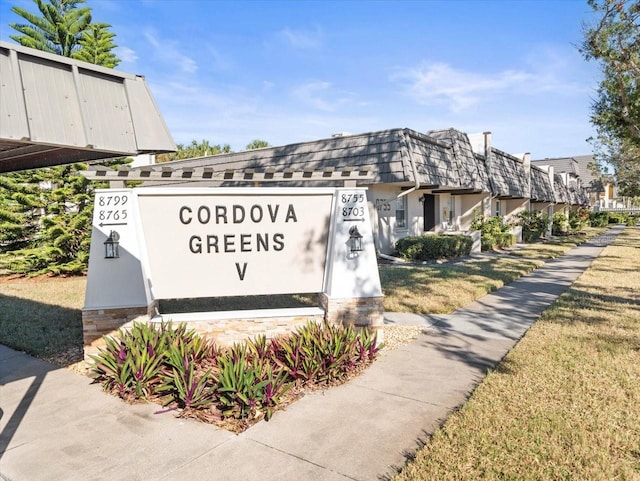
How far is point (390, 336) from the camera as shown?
672cm

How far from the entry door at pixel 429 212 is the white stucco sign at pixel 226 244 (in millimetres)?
14649

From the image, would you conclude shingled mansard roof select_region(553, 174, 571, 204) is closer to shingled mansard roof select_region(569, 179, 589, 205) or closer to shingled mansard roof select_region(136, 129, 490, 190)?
shingled mansard roof select_region(569, 179, 589, 205)

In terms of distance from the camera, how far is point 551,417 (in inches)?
156

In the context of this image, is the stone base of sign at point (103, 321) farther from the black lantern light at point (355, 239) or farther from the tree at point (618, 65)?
the tree at point (618, 65)

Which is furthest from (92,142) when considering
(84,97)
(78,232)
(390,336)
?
(78,232)

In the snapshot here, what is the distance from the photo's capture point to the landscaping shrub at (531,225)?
25.0 meters

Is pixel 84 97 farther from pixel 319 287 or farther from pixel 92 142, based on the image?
pixel 319 287

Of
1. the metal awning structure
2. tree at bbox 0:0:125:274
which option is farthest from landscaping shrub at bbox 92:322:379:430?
tree at bbox 0:0:125:274

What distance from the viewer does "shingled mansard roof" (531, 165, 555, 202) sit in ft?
95.1

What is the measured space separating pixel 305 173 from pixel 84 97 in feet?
11.3

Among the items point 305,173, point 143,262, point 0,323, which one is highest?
point 305,173

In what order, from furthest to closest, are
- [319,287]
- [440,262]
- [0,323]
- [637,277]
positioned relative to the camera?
[440,262], [637,277], [0,323], [319,287]

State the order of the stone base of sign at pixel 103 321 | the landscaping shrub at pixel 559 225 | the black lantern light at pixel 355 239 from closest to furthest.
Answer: the stone base of sign at pixel 103 321
the black lantern light at pixel 355 239
the landscaping shrub at pixel 559 225

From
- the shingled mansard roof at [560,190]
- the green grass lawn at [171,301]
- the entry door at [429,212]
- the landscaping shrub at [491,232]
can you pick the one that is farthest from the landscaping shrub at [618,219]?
the green grass lawn at [171,301]
